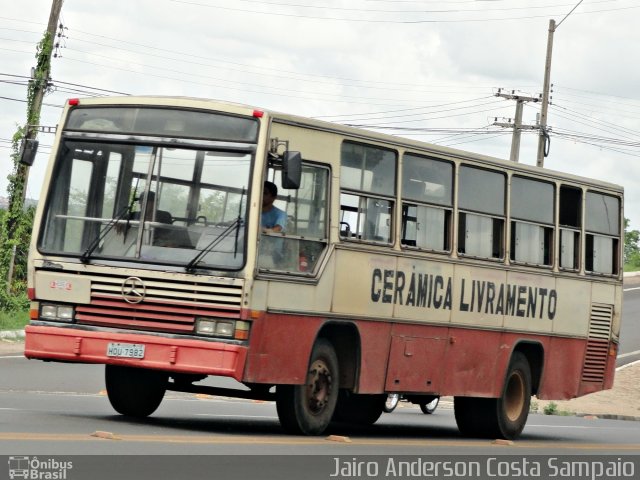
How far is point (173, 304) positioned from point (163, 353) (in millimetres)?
457

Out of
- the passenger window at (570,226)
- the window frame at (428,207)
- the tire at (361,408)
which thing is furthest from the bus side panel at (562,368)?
the window frame at (428,207)

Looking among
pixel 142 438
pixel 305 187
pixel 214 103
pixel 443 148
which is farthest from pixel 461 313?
pixel 142 438

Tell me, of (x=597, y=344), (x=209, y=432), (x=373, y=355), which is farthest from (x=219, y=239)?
(x=597, y=344)

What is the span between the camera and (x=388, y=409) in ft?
76.8

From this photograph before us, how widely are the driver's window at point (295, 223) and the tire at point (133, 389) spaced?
77.9 inches

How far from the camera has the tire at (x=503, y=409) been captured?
63.4 ft

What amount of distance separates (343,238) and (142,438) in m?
3.69

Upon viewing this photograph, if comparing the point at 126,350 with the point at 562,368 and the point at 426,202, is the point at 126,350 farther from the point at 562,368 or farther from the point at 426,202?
the point at 562,368

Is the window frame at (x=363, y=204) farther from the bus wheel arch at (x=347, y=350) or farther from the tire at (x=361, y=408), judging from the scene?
the tire at (x=361, y=408)

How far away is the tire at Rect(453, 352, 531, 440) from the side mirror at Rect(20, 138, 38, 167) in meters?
6.55

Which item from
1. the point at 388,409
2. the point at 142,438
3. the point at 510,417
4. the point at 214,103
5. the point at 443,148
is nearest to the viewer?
the point at 142,438

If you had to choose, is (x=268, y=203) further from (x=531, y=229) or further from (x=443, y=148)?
(x=531, y=229)
